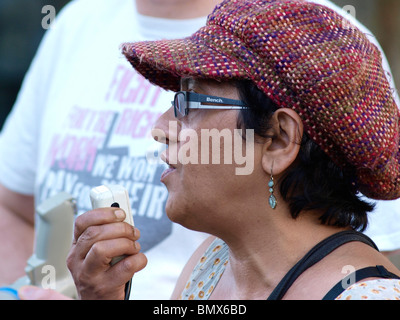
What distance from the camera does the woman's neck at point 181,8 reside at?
9.29 ft

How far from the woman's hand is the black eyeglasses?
0.37 m

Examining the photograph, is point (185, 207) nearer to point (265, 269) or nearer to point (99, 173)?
point (265, 269)

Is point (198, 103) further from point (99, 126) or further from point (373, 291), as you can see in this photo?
point (99, 126)

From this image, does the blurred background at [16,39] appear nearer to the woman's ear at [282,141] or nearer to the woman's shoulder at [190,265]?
the woman's shoulder at [190,265]

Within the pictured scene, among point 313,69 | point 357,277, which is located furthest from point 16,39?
point 357,277

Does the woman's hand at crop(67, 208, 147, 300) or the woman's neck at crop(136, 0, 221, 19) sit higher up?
the woman's neck at crop(136, 0, 221, 19)

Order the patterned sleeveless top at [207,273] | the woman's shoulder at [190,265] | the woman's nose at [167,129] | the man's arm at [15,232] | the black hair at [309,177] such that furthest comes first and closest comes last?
the man's arm at [15,232] → the woman's shoulder at [190,265] → the patterned sleeveless top at [207,273] → the woman's nose at [167,129] → the black hair at [309,177]

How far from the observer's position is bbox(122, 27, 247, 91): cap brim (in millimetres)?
1864

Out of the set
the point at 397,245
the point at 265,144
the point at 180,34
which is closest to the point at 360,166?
the point at 265,144

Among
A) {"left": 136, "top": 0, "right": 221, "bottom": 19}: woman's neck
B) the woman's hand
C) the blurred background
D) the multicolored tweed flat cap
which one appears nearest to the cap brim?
the multicolored tweed flat cap

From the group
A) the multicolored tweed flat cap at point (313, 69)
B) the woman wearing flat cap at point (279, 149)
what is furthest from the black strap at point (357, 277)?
the multicolored tweed flat cap at point (313, 69)

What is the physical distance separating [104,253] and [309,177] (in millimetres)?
656

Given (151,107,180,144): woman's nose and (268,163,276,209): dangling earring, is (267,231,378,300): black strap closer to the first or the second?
(268,163,276,209): dangling earring

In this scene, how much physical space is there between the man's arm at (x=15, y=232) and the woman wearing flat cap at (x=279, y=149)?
138 centimetres
